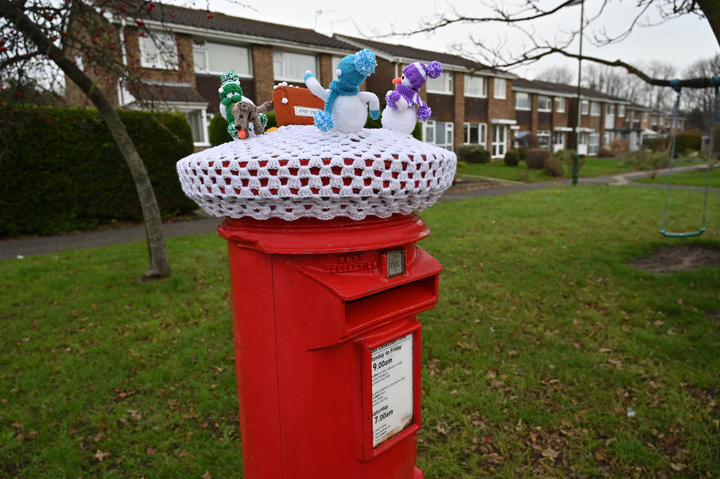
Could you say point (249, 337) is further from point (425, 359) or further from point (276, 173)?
point (425, 359)

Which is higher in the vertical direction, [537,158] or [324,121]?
[324,121]

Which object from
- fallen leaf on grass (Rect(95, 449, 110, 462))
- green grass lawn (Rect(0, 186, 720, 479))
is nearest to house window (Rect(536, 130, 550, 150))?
green grass lawn (Rect(0, 186, 720, 479))

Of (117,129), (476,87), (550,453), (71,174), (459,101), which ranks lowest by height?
(550,453)

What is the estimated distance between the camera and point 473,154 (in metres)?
25.0

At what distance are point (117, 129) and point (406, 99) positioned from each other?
4789 mm

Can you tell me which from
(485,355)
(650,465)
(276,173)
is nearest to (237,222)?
(276,173)

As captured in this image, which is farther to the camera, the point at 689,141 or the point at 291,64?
the point at 689,141

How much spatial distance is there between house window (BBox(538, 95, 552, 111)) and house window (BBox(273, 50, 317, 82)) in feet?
70.2

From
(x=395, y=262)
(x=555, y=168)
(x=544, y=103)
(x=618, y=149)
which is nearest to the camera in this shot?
(x=395, y=262)

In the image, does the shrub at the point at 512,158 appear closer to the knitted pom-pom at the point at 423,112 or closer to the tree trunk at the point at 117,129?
the tree trunk at the point at 117,129

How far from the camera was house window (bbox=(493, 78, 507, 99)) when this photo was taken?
94.7 ft

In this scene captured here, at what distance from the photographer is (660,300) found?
15.2 feet

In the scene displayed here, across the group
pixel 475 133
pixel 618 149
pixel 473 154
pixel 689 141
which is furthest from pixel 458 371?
pixel 689 141

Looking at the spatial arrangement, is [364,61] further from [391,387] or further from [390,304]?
[391,387]
